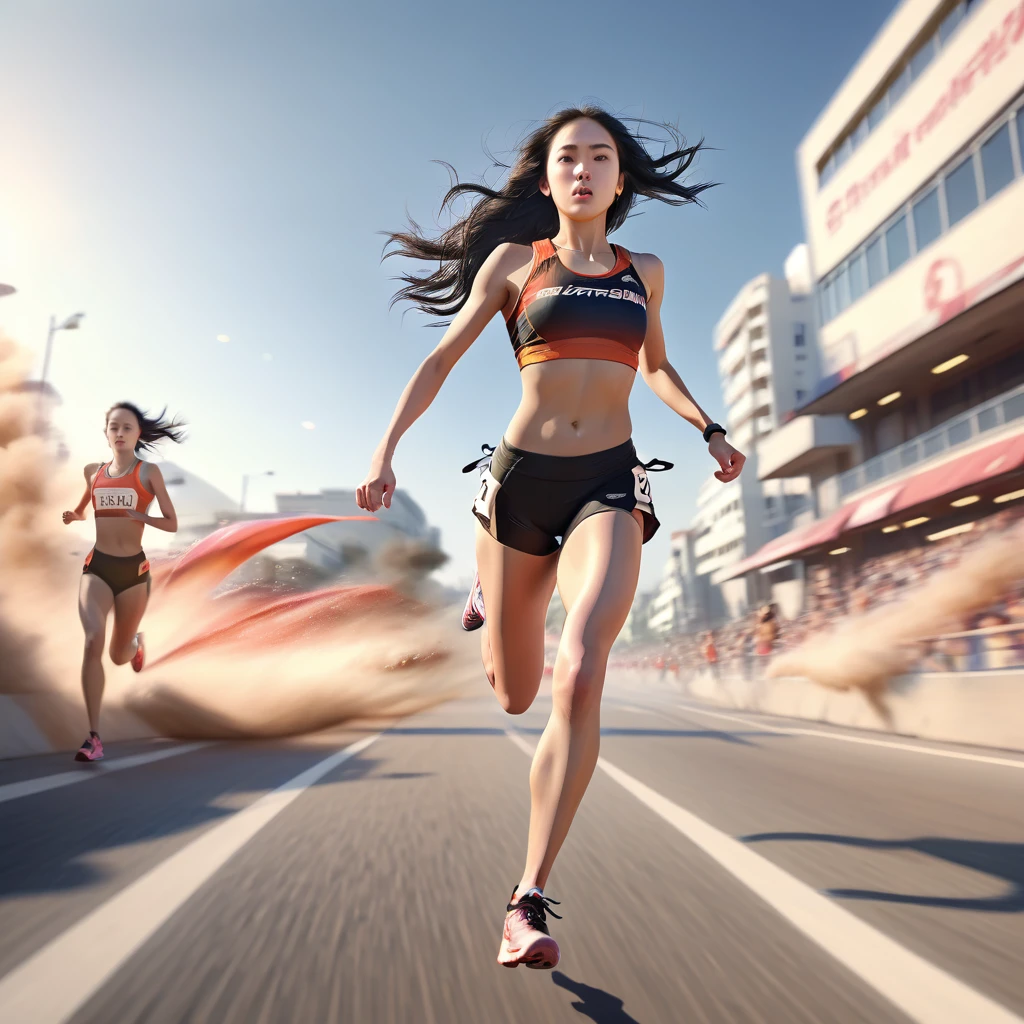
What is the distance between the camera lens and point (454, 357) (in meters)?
3.45

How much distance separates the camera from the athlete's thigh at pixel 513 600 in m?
3.28

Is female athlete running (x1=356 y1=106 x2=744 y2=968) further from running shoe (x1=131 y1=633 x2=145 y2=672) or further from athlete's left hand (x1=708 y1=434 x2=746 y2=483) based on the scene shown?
→ running shoe (x1=131 y1=633 x2=145 y2=672)

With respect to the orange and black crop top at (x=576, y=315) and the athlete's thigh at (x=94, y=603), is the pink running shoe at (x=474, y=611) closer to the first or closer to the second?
the orange and black crop top at (x=576, y=315)

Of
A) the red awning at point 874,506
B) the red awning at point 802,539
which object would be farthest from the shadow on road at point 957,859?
the red awning at point 802,539

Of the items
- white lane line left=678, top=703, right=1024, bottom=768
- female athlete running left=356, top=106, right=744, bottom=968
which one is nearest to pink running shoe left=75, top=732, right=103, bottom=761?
female athlete running left=356, top=106, right=744, bottom=968

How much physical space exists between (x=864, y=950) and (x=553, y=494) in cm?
164

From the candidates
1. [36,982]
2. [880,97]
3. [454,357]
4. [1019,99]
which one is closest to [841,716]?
[454,357]

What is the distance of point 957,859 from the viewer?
11.9ft

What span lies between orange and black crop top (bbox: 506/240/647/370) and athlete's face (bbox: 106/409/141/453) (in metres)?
4.58

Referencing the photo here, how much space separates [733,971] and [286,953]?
115 centimetres

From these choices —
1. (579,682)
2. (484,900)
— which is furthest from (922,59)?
(484,900)

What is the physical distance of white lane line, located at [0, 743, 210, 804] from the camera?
495 centimetres

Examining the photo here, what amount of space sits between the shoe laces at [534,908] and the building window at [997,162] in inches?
892

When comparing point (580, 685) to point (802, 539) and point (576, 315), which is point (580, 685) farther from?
point (802, 539)
